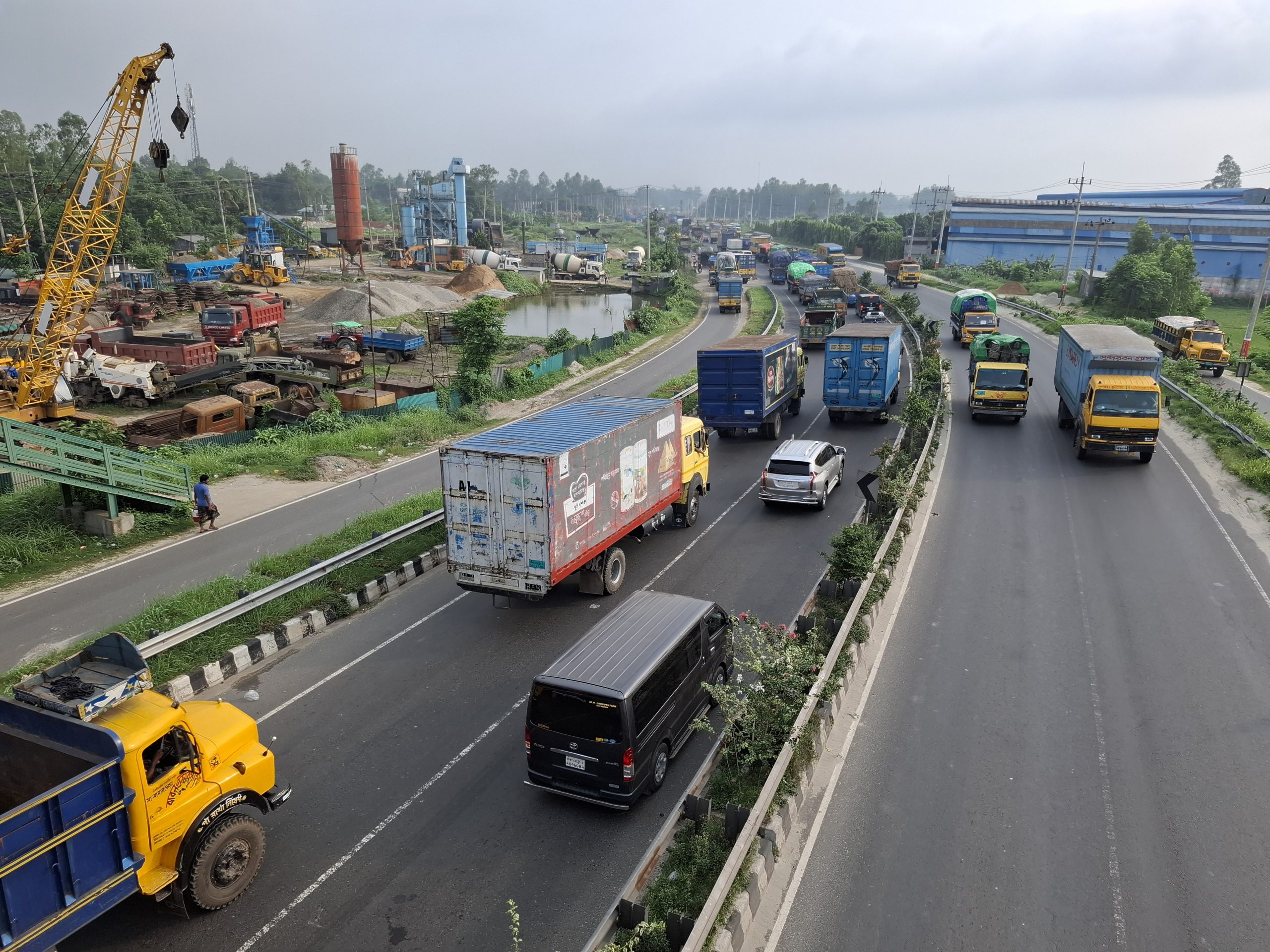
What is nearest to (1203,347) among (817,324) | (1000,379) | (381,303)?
(1000,379)

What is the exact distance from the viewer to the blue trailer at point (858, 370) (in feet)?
91.9

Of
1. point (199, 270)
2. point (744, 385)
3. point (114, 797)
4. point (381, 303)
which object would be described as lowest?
point (114, 797)

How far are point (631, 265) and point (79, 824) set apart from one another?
112m

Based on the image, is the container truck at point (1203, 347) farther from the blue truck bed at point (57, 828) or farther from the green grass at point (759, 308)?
the blue truck bed at point (57, 828)

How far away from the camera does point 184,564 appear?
720 inches

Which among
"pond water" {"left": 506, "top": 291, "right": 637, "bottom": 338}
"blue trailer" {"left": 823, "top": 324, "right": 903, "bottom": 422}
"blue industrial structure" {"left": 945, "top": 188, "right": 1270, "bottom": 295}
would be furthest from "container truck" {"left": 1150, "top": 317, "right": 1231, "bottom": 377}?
"blue industrial structure" {"left": 945, "top": 188, "right": 1270, "bottom": 295}

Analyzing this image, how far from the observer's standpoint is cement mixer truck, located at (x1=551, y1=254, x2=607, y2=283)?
328 ft

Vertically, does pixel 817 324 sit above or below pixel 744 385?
above

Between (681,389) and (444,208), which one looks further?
(444,208)

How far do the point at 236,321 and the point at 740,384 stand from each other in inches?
1363

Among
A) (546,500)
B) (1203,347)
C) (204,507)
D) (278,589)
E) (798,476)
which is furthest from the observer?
(1203,347)

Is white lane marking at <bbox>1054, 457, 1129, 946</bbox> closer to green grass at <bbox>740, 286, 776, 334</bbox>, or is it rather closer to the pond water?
green grass at <bbox>740, 286, 776, 334</bbox>

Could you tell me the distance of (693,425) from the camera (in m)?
20.1

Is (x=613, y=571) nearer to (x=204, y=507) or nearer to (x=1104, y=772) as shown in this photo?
(x=1104, y=772)
